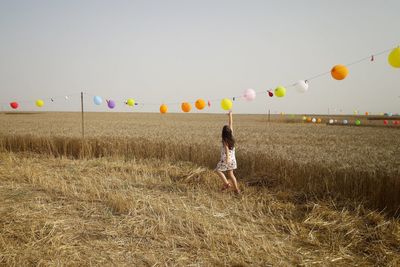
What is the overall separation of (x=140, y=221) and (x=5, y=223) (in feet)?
6.77

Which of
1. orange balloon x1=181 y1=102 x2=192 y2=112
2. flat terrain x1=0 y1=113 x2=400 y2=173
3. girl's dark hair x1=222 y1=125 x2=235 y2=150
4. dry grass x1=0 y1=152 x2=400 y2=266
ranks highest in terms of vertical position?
orange balloon x1=181 y1=102 x2=192 y2=112

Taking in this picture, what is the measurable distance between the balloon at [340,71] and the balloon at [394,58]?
847 mm

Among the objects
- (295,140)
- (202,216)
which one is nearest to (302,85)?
(202,216)

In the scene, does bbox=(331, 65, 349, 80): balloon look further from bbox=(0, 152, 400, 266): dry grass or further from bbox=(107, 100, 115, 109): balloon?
bbox=(107, 100, 115, 109): balloon

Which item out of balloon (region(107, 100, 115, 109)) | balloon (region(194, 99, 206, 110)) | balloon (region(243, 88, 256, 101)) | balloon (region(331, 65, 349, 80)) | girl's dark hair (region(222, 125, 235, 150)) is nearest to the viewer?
girl's dark hair (region(222, 125, 235, 150))

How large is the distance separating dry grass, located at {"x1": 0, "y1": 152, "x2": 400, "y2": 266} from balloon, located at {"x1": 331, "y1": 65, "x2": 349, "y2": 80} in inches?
110

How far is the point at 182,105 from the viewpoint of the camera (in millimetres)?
9883

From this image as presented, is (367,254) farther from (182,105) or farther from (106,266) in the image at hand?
(182,105)

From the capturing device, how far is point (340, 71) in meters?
5.82

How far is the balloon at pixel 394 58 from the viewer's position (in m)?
4.80

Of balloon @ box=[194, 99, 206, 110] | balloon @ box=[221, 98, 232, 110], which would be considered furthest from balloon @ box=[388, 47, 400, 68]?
balloon @ box=[194, 99, 206, 110]

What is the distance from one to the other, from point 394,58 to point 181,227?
4944 millimetres

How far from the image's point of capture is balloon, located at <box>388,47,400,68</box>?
480 centimetres

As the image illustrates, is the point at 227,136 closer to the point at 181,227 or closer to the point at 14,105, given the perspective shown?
the point at 181,227
